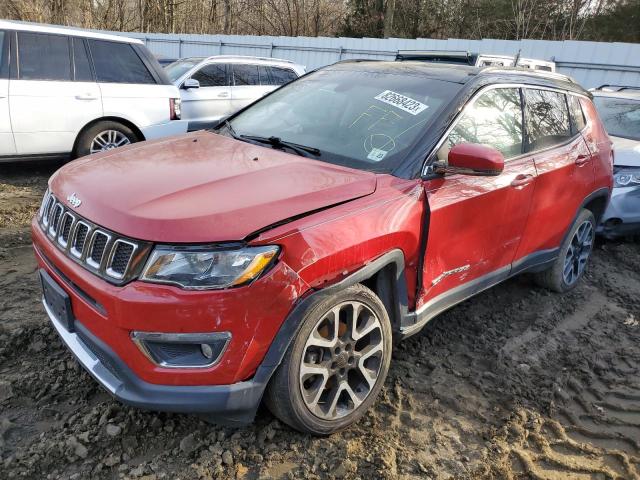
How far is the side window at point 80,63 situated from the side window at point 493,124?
490 centimetres

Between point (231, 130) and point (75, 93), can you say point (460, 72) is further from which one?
point (75, 93)

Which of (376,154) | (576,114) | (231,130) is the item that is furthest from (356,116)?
(576,114)

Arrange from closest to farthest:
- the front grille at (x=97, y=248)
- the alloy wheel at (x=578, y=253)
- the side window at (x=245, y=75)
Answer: the front grille at (x=97, y=248)
the alloy wheel at (x=578, y=253)
the side window at (x=245, y=75)

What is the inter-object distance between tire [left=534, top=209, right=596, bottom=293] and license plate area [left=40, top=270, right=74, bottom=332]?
3455 millimetres

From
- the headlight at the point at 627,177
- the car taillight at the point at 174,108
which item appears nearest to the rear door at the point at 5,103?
the car taillight at the point at 174,108

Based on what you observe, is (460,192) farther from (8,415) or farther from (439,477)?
(8,415)

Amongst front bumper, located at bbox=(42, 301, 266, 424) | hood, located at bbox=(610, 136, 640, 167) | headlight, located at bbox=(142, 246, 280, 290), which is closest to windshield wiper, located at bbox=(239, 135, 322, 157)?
headlight, located at bbox=(142, 246, 280, 290)

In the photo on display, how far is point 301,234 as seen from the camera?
7.07 feet

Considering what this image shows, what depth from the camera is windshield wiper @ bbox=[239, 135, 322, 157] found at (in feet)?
9.52

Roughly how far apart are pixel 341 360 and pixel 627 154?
4.78 meters

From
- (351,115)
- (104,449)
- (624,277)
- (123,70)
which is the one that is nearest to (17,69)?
(123,70)

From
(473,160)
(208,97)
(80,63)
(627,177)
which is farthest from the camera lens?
(208,97)

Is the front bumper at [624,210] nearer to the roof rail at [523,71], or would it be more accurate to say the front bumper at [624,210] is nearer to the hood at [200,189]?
the roof rail at [523,71]

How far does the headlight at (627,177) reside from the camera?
5453mm
